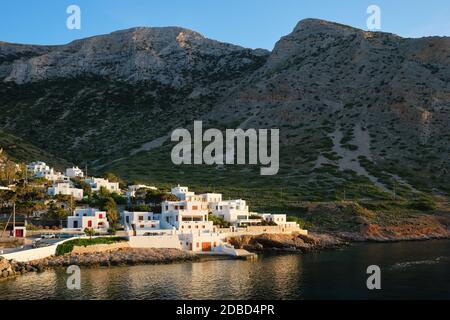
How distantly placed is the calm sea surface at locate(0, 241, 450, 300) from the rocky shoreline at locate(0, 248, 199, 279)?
7.75 feet

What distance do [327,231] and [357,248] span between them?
13.6 m

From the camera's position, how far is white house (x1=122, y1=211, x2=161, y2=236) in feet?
243

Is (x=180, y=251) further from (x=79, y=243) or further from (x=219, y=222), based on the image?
(x=219, y=222)

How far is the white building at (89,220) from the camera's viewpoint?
75750mm

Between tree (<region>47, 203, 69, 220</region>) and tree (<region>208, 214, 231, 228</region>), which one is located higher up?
tree (<region>47, 203, 69, 220</region>)

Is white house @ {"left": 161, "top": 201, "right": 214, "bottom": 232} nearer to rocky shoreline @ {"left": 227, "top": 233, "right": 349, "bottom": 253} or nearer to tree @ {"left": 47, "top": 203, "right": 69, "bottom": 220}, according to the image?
rocky shoreline @ {"left": 227, "top": 233, "right": 349, "bottom": 253}

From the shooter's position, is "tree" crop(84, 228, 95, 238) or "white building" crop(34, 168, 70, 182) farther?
"white building" crop(34, 168, 70, 182)

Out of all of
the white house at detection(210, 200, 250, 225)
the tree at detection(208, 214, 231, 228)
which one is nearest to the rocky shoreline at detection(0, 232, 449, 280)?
the tree at detection(208, 214, 231, 228)

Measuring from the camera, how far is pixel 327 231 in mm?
96938

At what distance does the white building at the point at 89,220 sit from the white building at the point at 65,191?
1468 cm

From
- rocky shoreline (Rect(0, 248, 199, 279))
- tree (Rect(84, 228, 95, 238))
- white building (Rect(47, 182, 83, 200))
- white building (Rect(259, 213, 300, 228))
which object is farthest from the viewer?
white building (Rect(47, 182, 83, 200))

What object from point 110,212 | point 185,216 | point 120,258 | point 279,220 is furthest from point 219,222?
point 120,258

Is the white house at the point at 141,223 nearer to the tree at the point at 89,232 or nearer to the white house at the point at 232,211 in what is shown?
the tree at the point at 89,232
